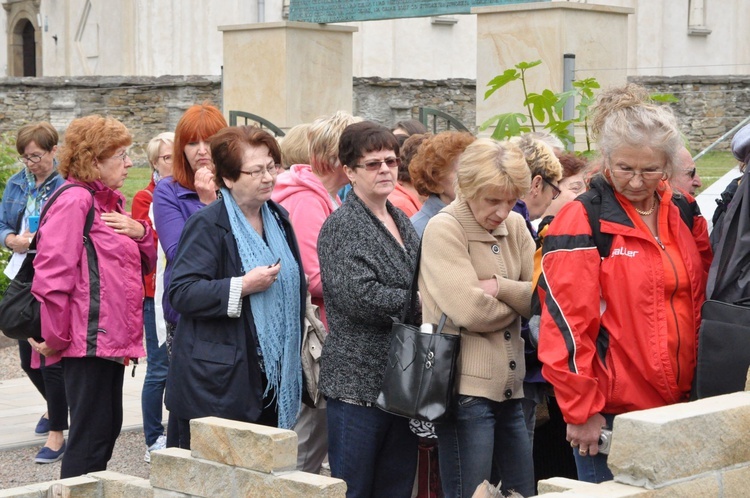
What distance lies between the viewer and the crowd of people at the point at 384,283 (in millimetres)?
4148

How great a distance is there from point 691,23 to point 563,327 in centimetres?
3098

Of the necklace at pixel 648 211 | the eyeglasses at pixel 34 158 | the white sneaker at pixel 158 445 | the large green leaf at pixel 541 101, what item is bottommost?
the white sneaker at pixel 158 445

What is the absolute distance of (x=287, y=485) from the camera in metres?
4.00

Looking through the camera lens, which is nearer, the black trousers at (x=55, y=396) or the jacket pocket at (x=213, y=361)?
the jacket pocket at (x=213, y=361)

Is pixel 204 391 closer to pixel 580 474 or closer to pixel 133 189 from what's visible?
pixel 580 474

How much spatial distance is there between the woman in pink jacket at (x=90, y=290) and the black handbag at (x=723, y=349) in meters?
2.84

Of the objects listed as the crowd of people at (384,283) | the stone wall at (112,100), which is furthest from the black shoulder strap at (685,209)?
the stone wall at (112,100)

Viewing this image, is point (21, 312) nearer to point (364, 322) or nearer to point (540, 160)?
point (364, 322)

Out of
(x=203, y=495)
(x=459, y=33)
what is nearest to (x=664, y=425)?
(x=203, y=495)

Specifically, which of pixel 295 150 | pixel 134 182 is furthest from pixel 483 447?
pixel 134 182

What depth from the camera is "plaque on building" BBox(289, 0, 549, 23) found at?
12.0m

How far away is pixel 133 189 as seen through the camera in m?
17.8

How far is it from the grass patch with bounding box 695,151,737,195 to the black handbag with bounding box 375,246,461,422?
10.2 meters

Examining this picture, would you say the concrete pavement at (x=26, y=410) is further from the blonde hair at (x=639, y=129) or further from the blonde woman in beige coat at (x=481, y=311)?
the blonde hair at (x=639, y=129)
